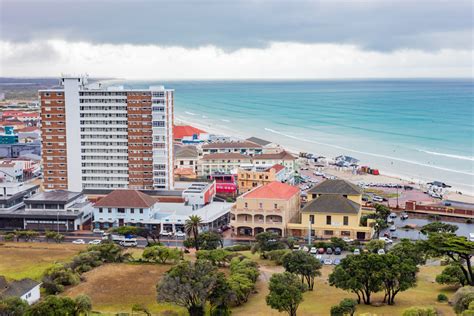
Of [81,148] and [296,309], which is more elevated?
[81,148]

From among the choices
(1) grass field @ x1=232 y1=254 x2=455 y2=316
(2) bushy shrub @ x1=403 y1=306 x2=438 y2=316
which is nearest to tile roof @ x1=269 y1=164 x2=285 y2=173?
(1) grass field @ x1=232 y1=254 x2=455 y2=316

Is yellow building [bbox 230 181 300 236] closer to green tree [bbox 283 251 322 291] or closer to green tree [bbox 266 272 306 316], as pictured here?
green tree [bbox 283 251 322 291]

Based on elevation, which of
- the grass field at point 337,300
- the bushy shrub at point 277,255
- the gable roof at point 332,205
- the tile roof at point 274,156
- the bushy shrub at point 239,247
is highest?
the tile roof at point 274,156

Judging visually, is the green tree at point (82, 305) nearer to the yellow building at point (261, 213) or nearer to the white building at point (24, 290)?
the white building at point (24, 290)

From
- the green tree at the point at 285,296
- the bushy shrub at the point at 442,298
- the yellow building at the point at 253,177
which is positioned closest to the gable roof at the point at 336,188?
the yellow building at the point at 253,177

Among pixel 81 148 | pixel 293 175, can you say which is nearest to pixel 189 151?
pixel 293 175

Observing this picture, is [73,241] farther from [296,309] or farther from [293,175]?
[293,175]

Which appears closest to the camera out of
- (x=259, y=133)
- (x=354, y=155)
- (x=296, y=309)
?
(x=296, y=309)
